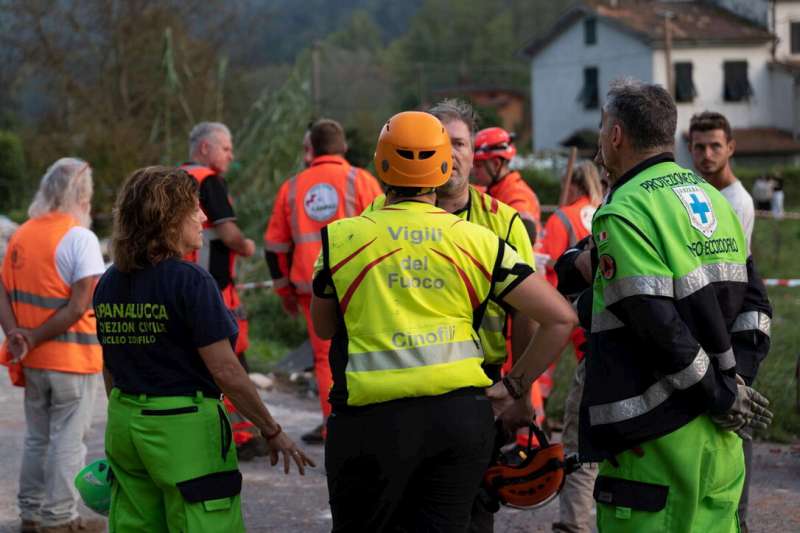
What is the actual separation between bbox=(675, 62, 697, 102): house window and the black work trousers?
55.9 m

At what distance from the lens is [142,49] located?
3181 centimetres

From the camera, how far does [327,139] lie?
782cm

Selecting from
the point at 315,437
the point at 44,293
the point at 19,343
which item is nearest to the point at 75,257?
the point at 44,293

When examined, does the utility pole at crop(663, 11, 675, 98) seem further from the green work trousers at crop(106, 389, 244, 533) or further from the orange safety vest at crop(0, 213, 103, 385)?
the green work trousers at crop(106, 389, 244, 533)

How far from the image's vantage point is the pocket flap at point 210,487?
4.07 m

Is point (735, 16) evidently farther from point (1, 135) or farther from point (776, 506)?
point (776, 506)

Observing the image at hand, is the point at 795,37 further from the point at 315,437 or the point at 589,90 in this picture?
the point at 315,437

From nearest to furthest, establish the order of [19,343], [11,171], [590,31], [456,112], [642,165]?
[642,165] < [456,112] < [19,343] < [11,171] < [590,31]

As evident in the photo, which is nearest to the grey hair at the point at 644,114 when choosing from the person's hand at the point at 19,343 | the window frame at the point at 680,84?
the person's hand at the point at 19,343

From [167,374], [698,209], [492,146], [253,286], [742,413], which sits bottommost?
[253,286]

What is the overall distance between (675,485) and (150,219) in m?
1.99

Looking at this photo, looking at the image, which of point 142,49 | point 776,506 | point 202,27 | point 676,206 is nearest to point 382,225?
point 676,206

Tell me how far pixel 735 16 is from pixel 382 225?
60.3 metres

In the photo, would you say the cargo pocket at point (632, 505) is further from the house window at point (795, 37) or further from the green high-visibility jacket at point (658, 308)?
the house window at point (795, 37)
